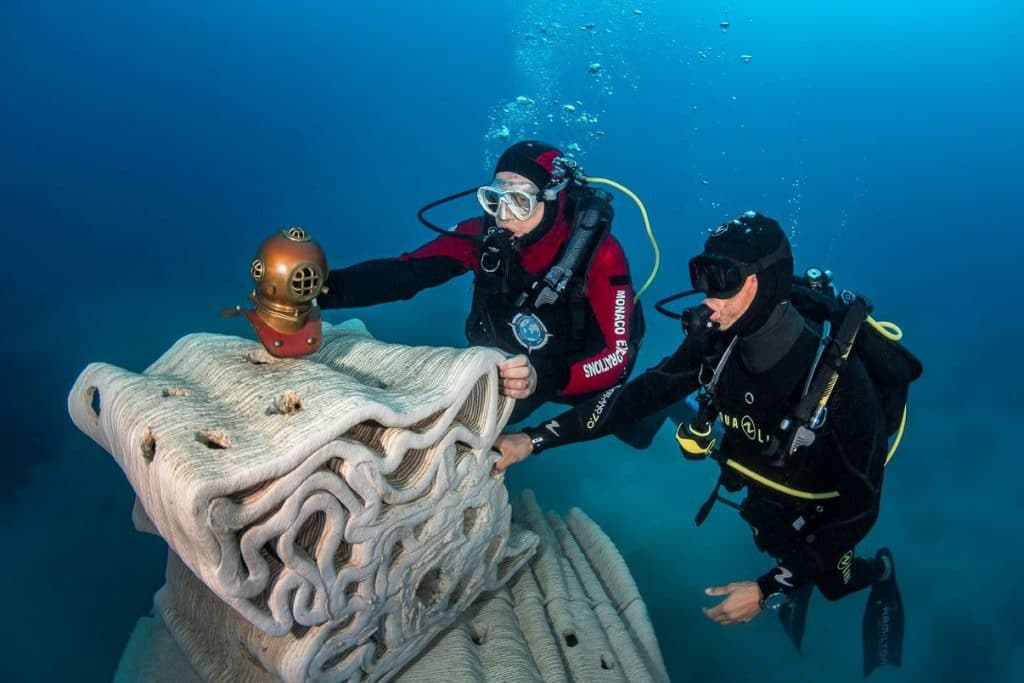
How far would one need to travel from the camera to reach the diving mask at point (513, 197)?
510 cm

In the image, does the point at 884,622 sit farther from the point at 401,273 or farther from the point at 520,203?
the point at 401,273

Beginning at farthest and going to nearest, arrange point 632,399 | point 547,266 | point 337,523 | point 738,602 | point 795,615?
point 795,615 → point 547,266 → point 632,399 → point 738,602 → point 337,523

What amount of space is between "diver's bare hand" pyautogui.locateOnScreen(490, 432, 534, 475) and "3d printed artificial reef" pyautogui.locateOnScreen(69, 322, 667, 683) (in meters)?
0.14

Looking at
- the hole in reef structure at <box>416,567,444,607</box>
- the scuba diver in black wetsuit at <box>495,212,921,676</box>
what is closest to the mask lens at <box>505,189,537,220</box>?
the scuba diver in black wetsuit at <box>495,212,921,676</box>

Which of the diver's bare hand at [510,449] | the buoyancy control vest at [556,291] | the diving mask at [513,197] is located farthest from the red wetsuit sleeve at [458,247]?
the diver's bare hand at [510,449]

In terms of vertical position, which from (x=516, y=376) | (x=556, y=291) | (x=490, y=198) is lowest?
(x=516, y=376)

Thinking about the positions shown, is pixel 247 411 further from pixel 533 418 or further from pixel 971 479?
pixel 971 479

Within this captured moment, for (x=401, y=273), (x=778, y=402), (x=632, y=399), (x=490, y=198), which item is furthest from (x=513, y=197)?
(x=778, y=402)

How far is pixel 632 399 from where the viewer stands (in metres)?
4.29

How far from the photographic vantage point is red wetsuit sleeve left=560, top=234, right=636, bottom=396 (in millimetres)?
4895

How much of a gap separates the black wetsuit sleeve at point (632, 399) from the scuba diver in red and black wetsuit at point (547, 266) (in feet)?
2.01

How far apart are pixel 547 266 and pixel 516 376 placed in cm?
228

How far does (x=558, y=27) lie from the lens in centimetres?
4947

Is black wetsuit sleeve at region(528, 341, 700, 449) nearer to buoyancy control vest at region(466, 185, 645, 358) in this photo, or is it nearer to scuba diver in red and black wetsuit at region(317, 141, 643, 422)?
scuba diver in red and black wetsuit at region(317, 141, 643, 422)
